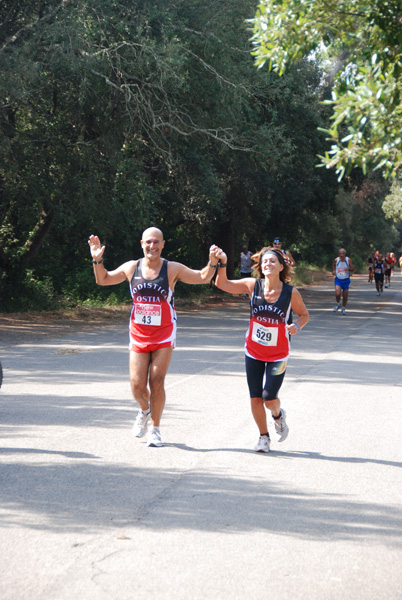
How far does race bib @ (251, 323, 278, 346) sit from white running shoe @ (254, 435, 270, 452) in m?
0.82

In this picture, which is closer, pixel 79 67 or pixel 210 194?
pixel 79 67

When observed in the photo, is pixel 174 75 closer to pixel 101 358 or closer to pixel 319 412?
pixel 101 358

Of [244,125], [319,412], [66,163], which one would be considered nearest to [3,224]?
[66,163]

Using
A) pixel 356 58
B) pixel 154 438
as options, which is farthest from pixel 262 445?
pixel 356 58

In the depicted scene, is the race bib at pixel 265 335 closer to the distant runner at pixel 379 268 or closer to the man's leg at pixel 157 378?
the man's leg at pixel 157 378

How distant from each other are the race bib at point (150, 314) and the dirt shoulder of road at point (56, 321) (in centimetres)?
908

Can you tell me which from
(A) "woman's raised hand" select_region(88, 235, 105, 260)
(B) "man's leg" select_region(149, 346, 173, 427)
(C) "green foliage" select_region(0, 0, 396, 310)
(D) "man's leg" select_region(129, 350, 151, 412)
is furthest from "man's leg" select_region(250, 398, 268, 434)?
(C) "green foliage" select_region(0, 0, 396, 310)

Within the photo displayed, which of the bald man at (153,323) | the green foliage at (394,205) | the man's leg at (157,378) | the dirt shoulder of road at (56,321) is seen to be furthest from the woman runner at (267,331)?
the green foliage at (394,205)

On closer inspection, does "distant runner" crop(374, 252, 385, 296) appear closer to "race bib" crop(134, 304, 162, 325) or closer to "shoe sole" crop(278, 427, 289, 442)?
"shoe sole" crop(278, 427, 289, 442)

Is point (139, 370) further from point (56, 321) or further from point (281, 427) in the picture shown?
point (56, 321)

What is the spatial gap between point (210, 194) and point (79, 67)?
7.10 metres

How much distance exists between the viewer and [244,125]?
23734mm

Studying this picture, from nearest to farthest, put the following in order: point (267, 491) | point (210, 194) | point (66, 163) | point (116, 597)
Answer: point (116, 597) → point (267, 491) → point (66, 163) → point (210, 194)

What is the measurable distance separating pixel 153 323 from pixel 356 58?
2.80 meters
